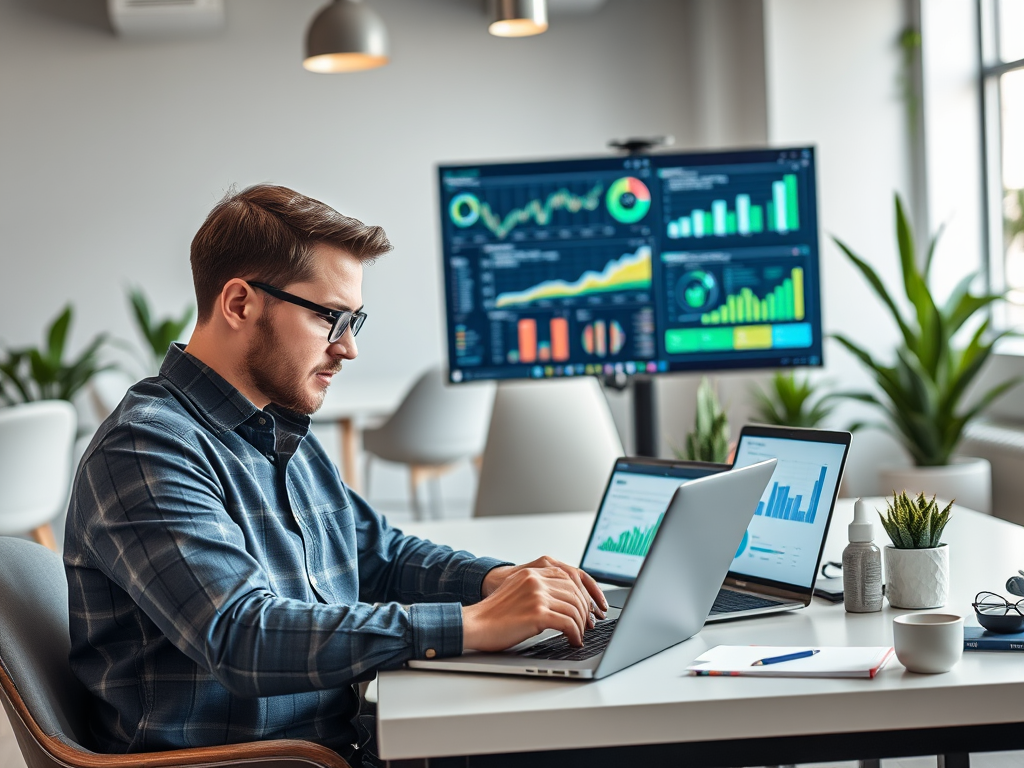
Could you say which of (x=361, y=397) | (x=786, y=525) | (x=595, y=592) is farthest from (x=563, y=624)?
(x=361, y=397)

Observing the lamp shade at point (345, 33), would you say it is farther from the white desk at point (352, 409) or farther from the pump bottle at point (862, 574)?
the pump bottle at point (862, 574)

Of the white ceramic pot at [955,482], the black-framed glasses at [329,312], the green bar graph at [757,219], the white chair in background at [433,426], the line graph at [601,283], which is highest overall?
the green bar graph at [757,219]

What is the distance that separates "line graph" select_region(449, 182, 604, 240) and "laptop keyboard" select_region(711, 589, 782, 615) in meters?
1.12

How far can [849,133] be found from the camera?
4805mm

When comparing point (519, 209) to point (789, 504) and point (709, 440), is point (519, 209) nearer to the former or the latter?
point (709, 440)

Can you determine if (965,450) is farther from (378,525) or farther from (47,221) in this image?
(47,221)

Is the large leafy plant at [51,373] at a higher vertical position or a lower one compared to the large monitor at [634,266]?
lower

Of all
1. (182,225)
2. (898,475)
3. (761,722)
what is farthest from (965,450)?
(182,225)

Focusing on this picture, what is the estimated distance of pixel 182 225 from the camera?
5.94 metres

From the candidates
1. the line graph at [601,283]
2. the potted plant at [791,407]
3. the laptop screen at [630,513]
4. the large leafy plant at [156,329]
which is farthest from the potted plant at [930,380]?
the large leafy plant at [156,329]

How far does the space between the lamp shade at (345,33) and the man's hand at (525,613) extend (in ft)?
10.4

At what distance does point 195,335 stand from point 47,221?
4.85 m

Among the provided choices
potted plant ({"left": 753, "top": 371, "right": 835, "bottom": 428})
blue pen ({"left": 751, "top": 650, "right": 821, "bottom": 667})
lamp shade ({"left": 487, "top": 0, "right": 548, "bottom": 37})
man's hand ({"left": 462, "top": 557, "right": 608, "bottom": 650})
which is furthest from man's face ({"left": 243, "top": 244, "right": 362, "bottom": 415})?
potted plant ({"left": 753, "top": 371, "right": 835, "bottom": 428})

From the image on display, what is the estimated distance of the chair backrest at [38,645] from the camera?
1302 mm
